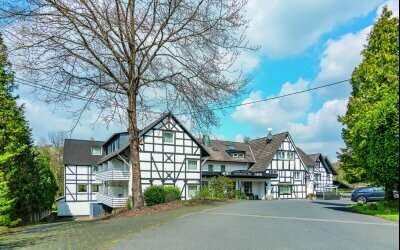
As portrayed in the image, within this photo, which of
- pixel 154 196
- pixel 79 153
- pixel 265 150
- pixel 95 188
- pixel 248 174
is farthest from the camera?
pixel 265 150

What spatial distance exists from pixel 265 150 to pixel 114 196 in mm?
22271

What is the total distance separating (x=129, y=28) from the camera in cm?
1866

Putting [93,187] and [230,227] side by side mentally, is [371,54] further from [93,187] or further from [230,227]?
[93,187]

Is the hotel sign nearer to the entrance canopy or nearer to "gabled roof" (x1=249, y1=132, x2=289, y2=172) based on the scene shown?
the entrance canopy

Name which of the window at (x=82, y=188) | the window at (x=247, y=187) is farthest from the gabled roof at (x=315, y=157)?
the window at (x=82, y=188)

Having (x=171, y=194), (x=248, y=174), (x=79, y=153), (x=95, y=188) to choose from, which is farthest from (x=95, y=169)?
(x=171, y=194)

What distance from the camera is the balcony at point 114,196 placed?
3493 cm

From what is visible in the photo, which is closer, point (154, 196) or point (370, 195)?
point (154, 196)

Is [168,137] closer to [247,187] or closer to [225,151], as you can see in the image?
[225,151]

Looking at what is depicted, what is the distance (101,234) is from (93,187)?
127 ft

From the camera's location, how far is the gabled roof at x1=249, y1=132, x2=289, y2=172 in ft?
160

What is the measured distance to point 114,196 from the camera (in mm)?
37062

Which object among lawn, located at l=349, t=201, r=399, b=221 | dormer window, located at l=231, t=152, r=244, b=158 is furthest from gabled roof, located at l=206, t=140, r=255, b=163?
lawn, located at l=349, t=201, r=399, b=221

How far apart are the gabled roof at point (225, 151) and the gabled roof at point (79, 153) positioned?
49.0ft
